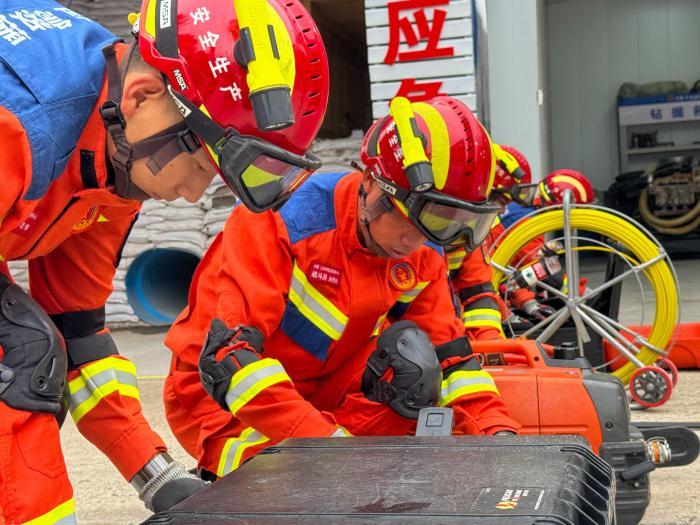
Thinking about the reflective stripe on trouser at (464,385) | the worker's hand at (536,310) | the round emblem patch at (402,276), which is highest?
the round emblem patch at (402,276)

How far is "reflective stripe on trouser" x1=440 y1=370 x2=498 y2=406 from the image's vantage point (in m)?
2.70

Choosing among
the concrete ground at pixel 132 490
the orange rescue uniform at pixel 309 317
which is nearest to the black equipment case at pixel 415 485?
the orange rescue uniform at pixel 309 317

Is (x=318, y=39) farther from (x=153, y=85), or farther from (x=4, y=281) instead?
(x=4, y=281)

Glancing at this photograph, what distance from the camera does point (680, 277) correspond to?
11.4 meters

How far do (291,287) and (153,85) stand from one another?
1012mm

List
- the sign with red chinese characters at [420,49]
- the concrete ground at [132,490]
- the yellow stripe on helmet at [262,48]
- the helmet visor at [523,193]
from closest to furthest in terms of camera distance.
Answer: the yellow stripe on helmet at [262,48], the concrete ground at [132,490], the helmet visor at [523,193], the sign with red chinese characters at [420,49]

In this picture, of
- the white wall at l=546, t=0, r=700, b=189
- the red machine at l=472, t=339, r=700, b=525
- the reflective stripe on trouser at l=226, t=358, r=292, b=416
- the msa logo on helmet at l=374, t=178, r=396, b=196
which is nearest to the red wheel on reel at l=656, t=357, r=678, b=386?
the red machine at l=472, t=339, r=700, b=525

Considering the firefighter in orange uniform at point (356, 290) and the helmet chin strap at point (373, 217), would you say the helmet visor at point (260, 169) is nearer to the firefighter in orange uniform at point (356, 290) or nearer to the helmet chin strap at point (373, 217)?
the firefighter in orange uniform at point (356, 290)

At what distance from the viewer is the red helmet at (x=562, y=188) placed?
6039mm

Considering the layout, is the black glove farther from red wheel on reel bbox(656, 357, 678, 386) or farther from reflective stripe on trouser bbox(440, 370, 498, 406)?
red wheel on reel bbox(656, 357, 678, 386)

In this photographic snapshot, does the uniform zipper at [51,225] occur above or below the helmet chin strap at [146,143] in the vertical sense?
below

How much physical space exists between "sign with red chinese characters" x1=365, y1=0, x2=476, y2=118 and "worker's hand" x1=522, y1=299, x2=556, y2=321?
2013mm

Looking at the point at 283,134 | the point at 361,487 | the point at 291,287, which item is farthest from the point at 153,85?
the point at 291,287

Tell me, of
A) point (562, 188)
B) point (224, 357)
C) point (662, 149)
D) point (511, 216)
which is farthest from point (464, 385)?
point (662, 149)
